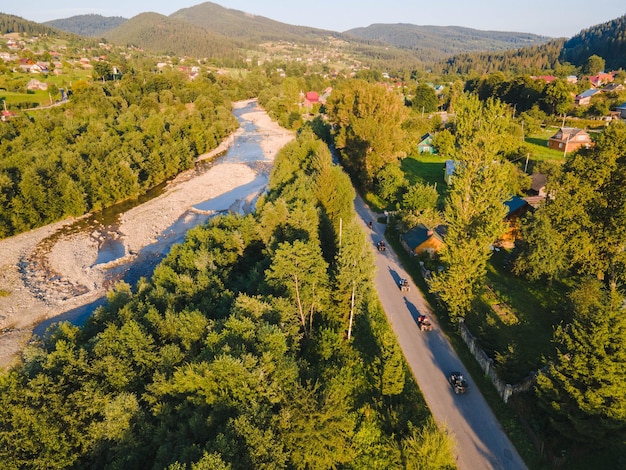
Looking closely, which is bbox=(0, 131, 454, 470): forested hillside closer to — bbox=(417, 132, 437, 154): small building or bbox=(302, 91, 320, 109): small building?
bbox=(417, 132, 437, 154): small building

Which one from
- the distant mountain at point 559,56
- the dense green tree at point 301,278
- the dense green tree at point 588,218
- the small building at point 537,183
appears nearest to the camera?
the dense green tree at point 301,278

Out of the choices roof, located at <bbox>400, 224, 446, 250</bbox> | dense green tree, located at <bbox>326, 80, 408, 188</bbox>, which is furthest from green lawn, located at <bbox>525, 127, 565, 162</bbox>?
roof, located at <bbox>400, 224, 446, 250</bbox>

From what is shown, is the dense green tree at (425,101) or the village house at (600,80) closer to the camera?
the dense green tree at (425,101)

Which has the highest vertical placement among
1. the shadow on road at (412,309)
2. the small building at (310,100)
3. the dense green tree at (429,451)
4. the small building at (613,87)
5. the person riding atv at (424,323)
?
the small building at (613,87)

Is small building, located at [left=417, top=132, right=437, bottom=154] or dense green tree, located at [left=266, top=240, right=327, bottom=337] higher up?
small building, located at [left=417, top=132, right=437, bottom=154]

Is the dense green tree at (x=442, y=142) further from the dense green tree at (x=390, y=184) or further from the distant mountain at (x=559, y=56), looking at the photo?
the distant mountain at (x=559, y=56)

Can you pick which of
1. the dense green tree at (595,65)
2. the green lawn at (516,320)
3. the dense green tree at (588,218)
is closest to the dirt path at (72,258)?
the green lawn at (516,320)

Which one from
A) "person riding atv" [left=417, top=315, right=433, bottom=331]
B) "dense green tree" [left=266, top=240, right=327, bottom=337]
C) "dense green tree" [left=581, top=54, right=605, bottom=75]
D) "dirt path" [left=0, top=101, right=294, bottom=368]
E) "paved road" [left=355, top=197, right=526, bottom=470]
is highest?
"dense green tree" [left=581, top=54, right=605, bottom=75]

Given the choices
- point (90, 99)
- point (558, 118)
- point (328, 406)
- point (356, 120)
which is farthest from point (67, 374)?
point (558, 118)

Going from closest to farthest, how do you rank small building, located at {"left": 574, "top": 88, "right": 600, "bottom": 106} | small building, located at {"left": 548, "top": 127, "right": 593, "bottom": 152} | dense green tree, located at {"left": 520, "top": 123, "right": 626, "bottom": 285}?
dense green tree, located at {"left": 520, "top": 123, "right": 626, "bottom": 285} < small building, located at {"left": 548, "top": 127, "right": 593, "bottom": 152} < small building, located at {"left": 574, "top": 88, "right": 600, "bottom": 106}
